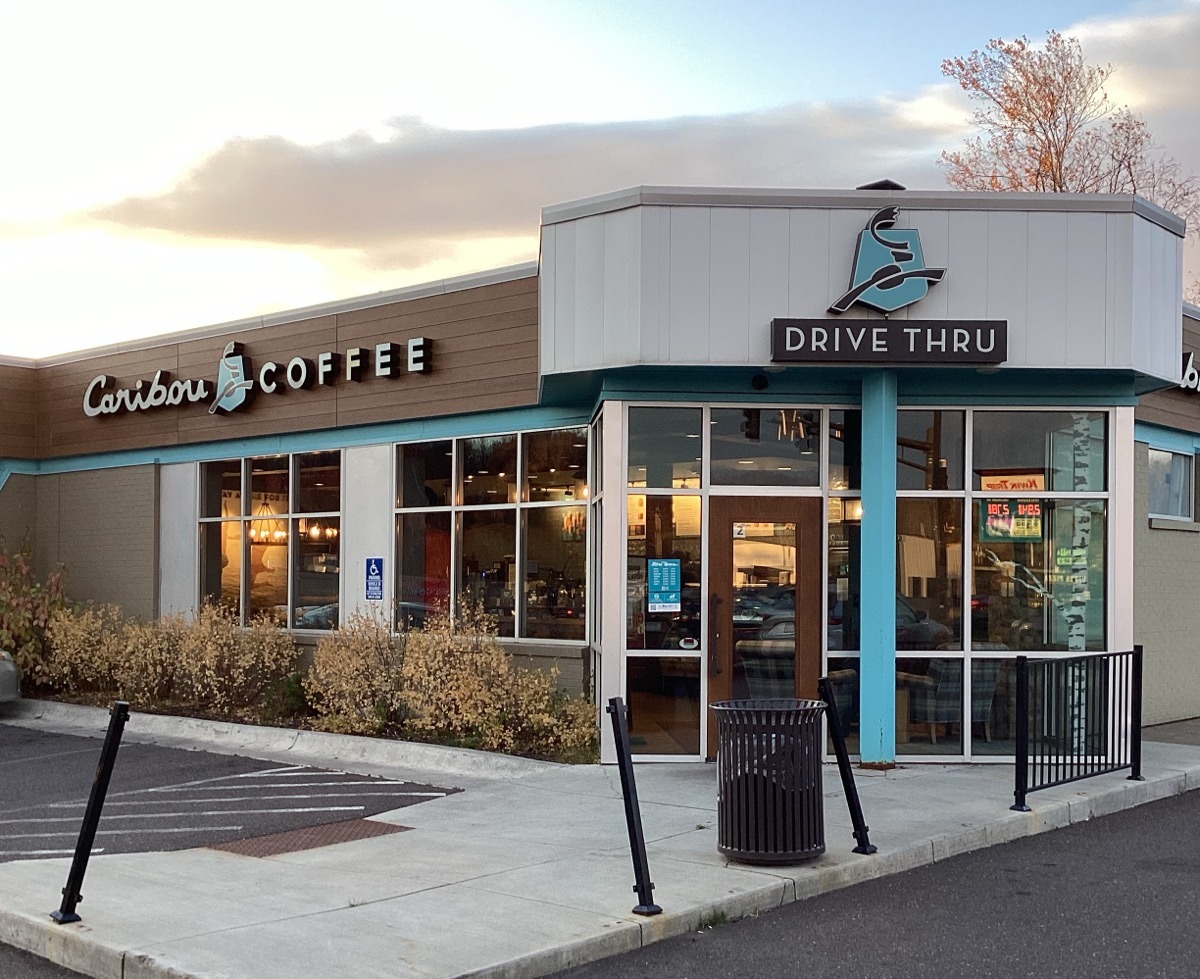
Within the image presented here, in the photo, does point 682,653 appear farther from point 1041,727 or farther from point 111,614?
point 111,614

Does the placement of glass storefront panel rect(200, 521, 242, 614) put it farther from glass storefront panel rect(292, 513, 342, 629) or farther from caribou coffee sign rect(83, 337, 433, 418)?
caribou coffee sign rect(83, 337, 433, 418)

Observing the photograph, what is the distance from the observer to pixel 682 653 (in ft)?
41.9

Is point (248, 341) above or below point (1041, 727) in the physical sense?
above

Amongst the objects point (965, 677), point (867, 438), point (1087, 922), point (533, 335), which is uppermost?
point (533, 335)

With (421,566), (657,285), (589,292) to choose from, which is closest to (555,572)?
→ (421,566)

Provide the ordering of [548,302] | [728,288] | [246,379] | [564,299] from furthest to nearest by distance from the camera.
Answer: [246,379], [548,302], [564,299], [728,288]

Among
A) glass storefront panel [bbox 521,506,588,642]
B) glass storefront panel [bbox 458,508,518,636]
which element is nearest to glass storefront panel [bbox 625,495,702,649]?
glass storefront panel [bbox 521,506,588,642]

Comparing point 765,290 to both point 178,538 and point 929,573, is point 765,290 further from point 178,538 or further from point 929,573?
point 178,538

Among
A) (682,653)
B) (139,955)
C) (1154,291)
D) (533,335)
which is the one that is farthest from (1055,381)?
(139,955)

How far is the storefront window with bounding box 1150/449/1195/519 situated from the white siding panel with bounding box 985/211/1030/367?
539 cm

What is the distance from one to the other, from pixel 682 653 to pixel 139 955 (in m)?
6.88

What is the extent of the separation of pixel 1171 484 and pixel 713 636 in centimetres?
756

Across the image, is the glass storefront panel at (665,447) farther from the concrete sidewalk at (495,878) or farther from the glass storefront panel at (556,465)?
the concrete sidewalk at (495,878)

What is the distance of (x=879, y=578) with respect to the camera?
12516mm
